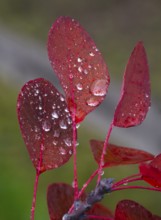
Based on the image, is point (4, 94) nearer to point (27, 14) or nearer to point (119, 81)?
point (119, 81)

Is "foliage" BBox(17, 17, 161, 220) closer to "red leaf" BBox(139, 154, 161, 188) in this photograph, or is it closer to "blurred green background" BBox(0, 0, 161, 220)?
"red leaf" BBox(139, 154, 161, 188)

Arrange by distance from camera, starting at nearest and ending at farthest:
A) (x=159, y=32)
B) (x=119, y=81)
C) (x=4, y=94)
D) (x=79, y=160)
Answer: (x=79, y=160) < (x=4, y=94) < (x=119, y=81) < (x=159, y=32)

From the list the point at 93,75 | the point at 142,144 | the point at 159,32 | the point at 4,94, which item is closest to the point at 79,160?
the point at 142,144

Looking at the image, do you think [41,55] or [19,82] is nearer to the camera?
[19,82]

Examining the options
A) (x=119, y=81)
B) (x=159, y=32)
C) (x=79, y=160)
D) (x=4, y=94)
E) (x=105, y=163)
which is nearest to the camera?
(x=105, y=163)

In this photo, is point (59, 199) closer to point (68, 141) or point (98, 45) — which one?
point (68, 141)

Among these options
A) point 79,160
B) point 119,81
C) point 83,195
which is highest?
point 83,195

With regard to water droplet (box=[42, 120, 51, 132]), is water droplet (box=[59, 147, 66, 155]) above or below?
below

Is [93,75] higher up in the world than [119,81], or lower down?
higher up

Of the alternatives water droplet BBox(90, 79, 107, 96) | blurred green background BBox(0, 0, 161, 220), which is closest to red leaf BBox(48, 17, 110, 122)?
water droplet BBox(90, 79, 107, 96)
